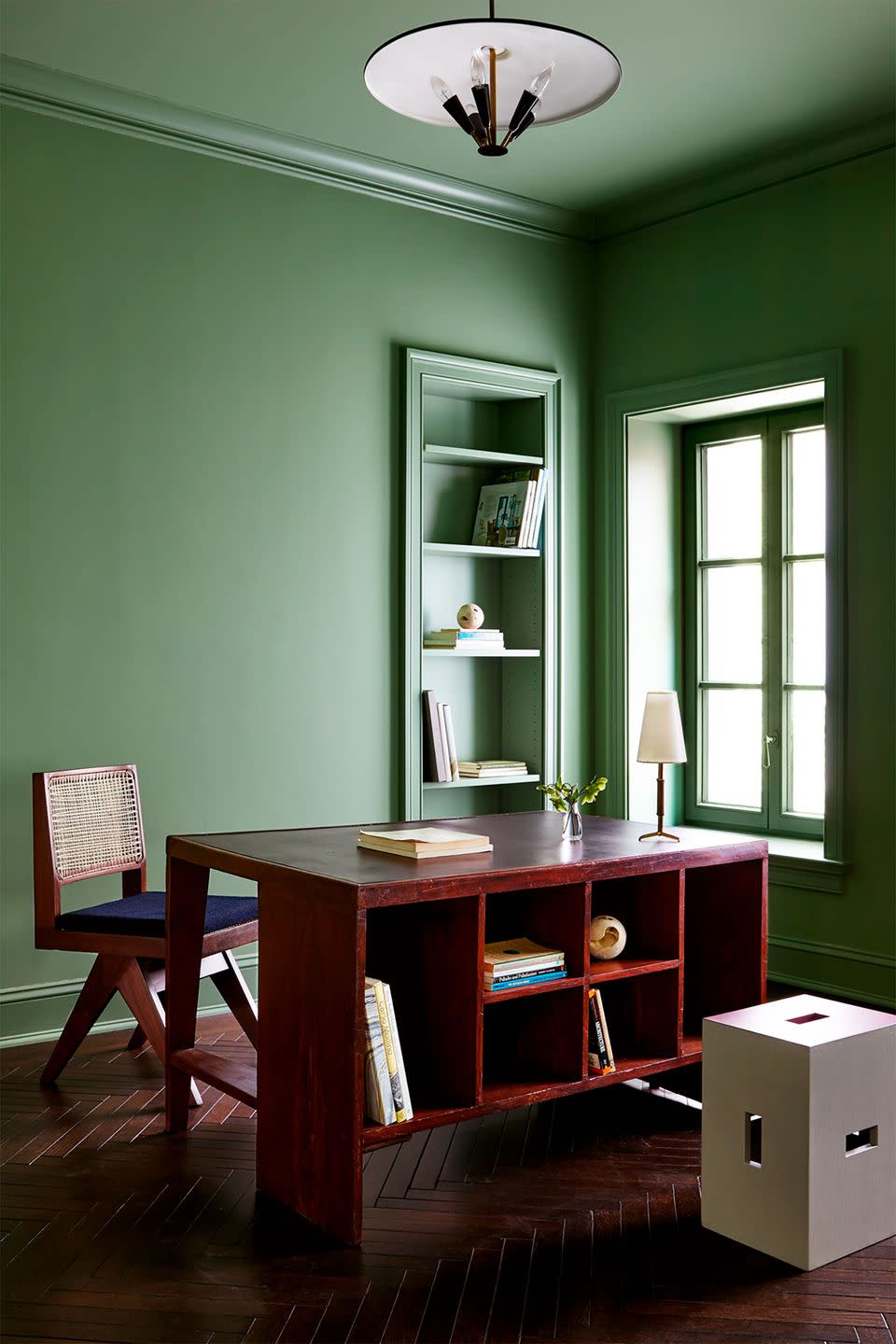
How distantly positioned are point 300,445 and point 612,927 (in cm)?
257

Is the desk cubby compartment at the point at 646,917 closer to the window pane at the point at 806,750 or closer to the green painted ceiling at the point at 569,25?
the window pane at the point at 806,750

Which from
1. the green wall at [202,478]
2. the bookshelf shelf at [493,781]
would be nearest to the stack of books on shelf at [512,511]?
the green wall at [202,478]

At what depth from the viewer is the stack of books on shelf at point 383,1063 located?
2.92 meters

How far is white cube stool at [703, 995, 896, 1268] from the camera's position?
9.19ft

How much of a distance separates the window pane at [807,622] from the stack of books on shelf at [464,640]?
1.36 meters

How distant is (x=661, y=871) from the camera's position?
138 inches

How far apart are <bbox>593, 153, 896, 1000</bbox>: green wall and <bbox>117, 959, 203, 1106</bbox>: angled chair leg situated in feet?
8.77

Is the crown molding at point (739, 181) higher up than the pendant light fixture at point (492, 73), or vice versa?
the crown molding at point (739, 181)

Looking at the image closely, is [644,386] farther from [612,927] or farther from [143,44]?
[612,927]

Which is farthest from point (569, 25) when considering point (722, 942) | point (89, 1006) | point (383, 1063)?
point (89, 1006)

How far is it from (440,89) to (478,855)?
78.0 inches

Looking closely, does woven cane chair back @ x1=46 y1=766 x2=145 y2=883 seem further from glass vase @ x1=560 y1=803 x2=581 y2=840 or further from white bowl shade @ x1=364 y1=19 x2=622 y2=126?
white bowl shade @ x1=364 y1=19 x2=622 y2=126

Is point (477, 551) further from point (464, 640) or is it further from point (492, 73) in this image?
point (492, 73)

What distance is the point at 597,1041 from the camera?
344 centimetres
